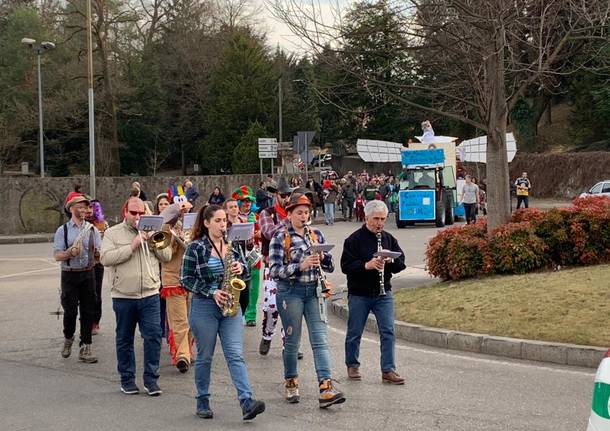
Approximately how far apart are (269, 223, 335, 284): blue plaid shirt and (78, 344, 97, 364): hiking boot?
9.82 feet

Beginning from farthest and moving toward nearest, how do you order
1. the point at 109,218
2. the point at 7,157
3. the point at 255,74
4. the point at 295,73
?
1. the point at 295,73
2. the point at 255,74
3. the point at 7,157
4. the point at 109,218

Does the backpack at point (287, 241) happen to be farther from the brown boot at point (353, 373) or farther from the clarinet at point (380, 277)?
the brown boot at point (353, 373)

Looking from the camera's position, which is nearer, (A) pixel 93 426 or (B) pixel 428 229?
(A) pixel 93 426

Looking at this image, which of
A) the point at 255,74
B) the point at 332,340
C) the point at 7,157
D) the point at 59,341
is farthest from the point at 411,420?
the point at 255,74

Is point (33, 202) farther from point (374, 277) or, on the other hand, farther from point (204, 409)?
point (204, 409)

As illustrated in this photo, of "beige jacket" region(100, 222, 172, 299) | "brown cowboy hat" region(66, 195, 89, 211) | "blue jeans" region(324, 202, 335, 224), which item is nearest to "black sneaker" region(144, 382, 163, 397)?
"beige jacket" region(100, 222, 172, 299)

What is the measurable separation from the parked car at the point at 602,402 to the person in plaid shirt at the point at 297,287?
358 cm

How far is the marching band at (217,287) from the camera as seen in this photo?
23.2ft

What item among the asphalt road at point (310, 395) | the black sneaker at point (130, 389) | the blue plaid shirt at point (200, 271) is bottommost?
the asphalt road at point (310, 395)

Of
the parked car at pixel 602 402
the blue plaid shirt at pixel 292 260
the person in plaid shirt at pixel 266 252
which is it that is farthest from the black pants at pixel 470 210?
the parked car at pixel 602 402

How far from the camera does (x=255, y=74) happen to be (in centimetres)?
5644

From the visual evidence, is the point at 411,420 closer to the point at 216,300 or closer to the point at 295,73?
the point at 216,300

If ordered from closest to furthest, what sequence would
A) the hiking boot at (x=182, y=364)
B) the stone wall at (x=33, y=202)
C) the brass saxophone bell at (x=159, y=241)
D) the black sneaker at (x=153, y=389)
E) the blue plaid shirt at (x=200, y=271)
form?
the blue plaid shirt at (x=200, y=271) → the black sneaker at (x=153, y=389) → the brass saxophone bell at (x=159, y=241) → the hiking boot at (x=182, y=364) → the stone wall at (x=33, y=202)

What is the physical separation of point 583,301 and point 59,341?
6484 millimetres
